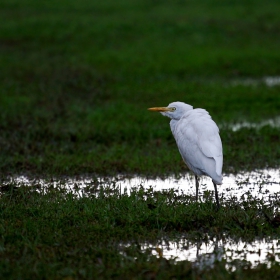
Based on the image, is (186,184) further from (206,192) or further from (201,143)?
(201,143)

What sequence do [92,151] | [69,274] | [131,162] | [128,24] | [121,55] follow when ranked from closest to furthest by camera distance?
[69,274] < [131,162] < [92,151] < [121,55] < [128,24]

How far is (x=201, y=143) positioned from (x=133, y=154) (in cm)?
299

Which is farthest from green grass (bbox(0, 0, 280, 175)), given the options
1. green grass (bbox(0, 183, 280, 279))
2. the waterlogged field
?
green grass (bbox(0, 183, 280, 279))

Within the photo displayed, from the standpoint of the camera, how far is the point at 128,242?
5.67 metres

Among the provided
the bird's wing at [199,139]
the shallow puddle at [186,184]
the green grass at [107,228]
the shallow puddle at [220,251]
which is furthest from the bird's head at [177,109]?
the shallow puddle at [220,251]

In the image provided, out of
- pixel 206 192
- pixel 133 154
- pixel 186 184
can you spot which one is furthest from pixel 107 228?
pixel 133 154

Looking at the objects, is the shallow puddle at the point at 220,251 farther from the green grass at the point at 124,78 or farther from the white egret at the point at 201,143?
the green grass at the point at 124,78

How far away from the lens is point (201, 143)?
22.2 ft

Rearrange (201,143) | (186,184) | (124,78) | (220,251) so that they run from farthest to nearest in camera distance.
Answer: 1. (124,78)
2. (186,184)
3. (201,143)
4. (220,251)

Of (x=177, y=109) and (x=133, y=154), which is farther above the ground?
(x=177, y=109)

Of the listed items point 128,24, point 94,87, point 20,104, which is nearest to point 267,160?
point 20,104

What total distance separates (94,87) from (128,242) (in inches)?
397

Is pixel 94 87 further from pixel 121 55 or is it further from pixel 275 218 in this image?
pixel 275 218

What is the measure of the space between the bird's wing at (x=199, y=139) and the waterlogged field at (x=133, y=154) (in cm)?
48
